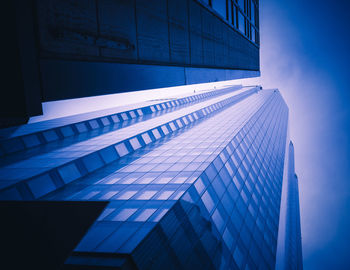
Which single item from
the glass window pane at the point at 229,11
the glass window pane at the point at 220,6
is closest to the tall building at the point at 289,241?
the glass window pane at the point at 229,11

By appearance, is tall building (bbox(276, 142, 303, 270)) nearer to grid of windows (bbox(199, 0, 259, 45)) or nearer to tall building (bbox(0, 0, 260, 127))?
grid of windows (bbox(199, 0, 259, 45))

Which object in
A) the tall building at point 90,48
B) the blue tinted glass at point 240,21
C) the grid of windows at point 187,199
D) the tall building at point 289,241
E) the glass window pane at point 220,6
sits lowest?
the tall building at point 289,241

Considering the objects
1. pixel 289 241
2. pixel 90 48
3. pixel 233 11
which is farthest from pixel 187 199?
Result: pixel 289 241

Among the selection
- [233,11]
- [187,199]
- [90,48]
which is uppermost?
[233,11]

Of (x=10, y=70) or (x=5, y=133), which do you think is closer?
(x=10, y=70)

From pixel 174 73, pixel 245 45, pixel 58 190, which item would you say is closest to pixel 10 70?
pixel 174 73

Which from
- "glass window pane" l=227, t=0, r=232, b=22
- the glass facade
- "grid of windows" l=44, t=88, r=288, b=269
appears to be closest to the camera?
the glass facade

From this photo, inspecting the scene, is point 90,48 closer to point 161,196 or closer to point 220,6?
point 161,196

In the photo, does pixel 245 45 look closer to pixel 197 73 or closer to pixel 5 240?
pixel 197 73

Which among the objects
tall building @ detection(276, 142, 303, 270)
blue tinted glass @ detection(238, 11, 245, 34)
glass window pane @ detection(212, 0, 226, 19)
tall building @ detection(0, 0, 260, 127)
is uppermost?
blue tinted glass @ detection(238, 11, 245, 34)

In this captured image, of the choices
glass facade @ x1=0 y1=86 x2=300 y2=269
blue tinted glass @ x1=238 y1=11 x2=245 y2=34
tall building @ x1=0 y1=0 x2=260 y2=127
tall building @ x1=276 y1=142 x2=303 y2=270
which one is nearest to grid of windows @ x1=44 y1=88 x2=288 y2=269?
glass facade @ x1=0 y1=86 x2=300 y2=269

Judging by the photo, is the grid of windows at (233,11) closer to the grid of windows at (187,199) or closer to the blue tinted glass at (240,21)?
the blue tinted glass at (240,21)

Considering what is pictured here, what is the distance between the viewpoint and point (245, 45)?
28.8 m

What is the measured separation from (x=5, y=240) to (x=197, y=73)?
12638 millimetres
